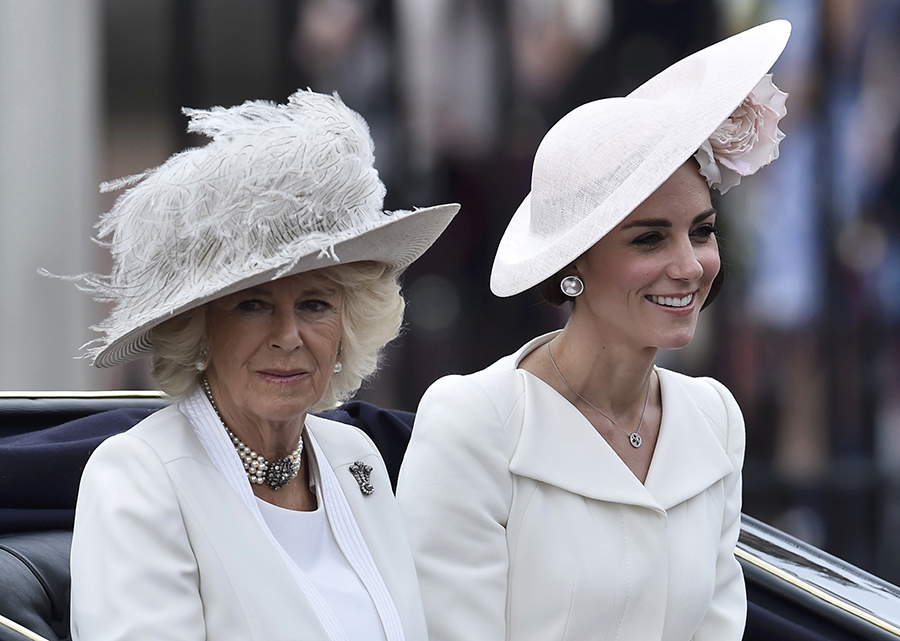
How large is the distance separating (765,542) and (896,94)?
4.11m

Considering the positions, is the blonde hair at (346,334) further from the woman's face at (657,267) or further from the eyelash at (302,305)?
the woman's face at (657,267)

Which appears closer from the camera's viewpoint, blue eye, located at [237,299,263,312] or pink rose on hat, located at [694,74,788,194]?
blue eye, located at [237,299,263,312]

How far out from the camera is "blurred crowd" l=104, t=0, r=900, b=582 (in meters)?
6.12

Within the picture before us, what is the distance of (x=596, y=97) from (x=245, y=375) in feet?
16.2

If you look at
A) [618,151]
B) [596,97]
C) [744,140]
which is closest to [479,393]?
[618,151]

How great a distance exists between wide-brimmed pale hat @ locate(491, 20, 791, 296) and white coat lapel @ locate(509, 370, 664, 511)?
0.24m

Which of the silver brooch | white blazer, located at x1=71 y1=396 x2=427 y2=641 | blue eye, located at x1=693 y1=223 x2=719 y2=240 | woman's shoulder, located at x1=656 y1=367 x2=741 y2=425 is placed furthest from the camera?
woman's shoulder, located at x1=656 y1=367 x2=741 y2=425

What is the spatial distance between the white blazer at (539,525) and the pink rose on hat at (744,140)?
1.71ft

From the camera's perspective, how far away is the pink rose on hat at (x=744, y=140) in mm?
2211

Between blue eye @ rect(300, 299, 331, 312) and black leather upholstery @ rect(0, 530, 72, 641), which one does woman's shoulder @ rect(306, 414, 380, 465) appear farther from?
black leather upholstery @ rect(0, 530, 72, 641)

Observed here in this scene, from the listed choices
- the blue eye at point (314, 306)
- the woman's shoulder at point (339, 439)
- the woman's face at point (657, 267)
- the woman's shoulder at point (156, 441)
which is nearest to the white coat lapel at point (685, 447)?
the woman's face at point (657, 267)

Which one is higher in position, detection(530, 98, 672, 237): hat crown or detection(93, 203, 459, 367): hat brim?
detection(530, 98, 672, 237): hat crown

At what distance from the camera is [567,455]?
222 cm

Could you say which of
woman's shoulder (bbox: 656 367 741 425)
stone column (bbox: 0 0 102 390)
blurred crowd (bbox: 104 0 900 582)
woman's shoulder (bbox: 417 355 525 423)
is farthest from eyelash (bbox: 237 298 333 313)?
blurred crowd (bbox: 104 0 900 582)
